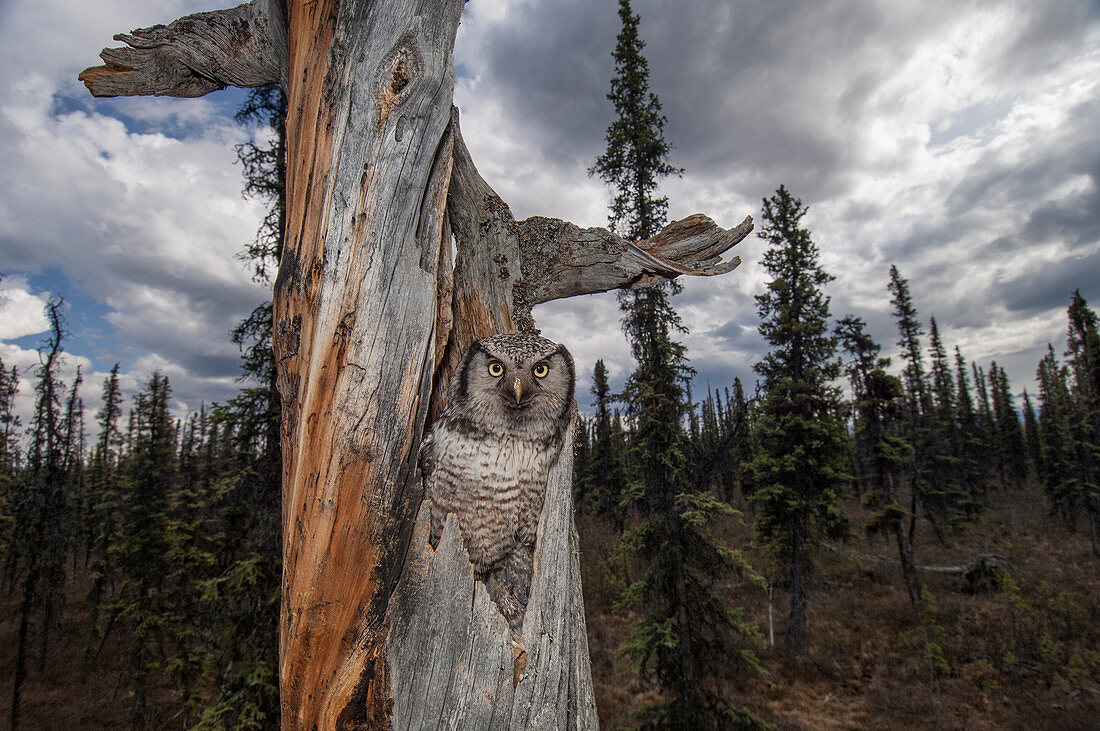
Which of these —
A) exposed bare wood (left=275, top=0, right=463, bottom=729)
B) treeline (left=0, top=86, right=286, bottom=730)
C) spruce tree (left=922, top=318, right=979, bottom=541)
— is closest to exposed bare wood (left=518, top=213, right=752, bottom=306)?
exposed bare wood (left=275, top=0, right=463, bottom=729)

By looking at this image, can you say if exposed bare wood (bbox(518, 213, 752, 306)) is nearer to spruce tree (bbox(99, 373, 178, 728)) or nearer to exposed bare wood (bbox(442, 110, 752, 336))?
exposed bare wood (bbox(442, 110, 752, 336))

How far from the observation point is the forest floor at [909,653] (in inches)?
504

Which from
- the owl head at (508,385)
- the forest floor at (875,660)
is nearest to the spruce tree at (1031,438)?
the forest floor at (875,660)

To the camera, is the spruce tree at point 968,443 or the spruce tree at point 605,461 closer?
the spruce tree at point 605,461

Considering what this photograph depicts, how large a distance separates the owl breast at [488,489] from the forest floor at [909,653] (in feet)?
36.2

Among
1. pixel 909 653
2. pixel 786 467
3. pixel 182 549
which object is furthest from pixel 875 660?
pixel 182 549

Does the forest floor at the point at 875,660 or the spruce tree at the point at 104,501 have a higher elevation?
the spruce tree at the point at 104,501

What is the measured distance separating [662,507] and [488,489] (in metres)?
9.07

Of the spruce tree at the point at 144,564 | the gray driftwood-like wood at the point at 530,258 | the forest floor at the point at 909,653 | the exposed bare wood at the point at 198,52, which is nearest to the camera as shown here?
the exposed bare wood at the point at 198,52

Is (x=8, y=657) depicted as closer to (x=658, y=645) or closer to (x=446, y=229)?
(x=658, y=645)

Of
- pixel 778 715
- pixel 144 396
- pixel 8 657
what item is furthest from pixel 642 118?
pixel 144 396

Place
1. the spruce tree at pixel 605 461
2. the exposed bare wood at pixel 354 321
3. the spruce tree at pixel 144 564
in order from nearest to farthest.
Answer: the exposed bare wood at pixel 354 321, the spruce tree at pixel 144 564, the spruce tree at pixel 605 461

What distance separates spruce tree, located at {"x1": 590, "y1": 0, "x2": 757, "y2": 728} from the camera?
32.2ft

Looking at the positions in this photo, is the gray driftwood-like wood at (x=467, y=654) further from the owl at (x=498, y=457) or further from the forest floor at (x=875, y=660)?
the forest floor at (x=875, y=660)
